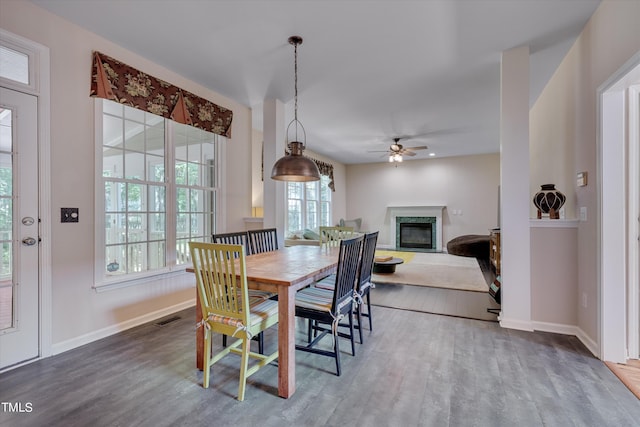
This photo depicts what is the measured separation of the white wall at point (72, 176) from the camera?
2.39 metres

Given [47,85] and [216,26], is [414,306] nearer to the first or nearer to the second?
[216,26]

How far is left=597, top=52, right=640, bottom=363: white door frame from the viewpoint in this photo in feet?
7.29

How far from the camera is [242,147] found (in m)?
4.39

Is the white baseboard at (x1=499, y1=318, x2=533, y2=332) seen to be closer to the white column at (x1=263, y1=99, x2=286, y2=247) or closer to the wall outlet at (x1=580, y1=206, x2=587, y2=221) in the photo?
the wall outlet at (x1=580, y1=206, x2=587, y2=221)

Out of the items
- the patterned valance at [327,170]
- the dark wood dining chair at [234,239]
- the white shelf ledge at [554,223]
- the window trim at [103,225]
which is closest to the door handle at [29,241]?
the window trim at [103,225]

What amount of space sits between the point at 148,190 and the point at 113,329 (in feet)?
4.55

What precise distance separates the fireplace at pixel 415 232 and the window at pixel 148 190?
21.2 ft

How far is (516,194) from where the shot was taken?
2855 mm

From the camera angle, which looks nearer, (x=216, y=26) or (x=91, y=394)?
(x=91, y=394)

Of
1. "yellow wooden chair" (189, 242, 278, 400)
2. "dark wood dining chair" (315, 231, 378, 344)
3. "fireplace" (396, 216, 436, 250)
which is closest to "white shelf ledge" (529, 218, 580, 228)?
"dark wood dining chair" (315, 231, 378, 344)

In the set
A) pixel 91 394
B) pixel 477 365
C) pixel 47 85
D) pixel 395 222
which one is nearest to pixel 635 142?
pixel 477 365

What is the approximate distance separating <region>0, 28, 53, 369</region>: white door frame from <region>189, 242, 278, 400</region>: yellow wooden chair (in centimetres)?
135

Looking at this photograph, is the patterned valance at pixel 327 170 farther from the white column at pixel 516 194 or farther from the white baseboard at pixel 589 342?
the white baseboard at pixel 589 342

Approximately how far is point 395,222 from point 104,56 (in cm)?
791
